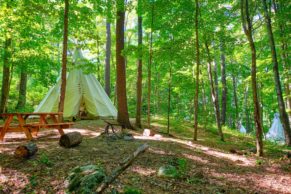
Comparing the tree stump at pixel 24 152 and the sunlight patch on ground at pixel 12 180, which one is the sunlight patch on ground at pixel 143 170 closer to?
the sunlight patch on ground at pixel 12 180

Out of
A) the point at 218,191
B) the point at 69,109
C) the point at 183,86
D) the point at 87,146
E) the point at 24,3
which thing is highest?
the point at 24,3

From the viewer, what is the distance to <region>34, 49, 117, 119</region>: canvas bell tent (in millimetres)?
12641

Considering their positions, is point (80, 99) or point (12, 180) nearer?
point (12, 180)

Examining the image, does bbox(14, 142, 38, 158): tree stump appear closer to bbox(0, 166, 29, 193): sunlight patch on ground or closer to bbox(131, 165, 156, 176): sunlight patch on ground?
bbox(0, 166, 29, 193): sunlight patch on ground

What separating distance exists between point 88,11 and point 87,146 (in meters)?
5.29

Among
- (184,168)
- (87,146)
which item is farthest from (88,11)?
(184,168)

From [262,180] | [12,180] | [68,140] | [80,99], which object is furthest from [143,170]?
[80,99]

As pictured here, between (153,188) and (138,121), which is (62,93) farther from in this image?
(153,188)

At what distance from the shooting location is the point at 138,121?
11.7 metres

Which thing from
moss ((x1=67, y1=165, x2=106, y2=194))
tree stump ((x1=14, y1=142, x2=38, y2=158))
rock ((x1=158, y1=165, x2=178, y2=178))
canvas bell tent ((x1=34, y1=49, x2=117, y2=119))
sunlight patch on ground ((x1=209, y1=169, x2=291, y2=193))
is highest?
canvas bell tent ((x1=34, y1=49, x2=117, y2=119))

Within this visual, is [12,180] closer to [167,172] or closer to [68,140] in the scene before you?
[68,140]

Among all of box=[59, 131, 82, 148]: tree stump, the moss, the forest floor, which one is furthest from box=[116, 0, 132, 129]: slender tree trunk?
the moss

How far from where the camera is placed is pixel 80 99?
43.0ft

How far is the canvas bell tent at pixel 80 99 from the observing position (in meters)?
12.6
